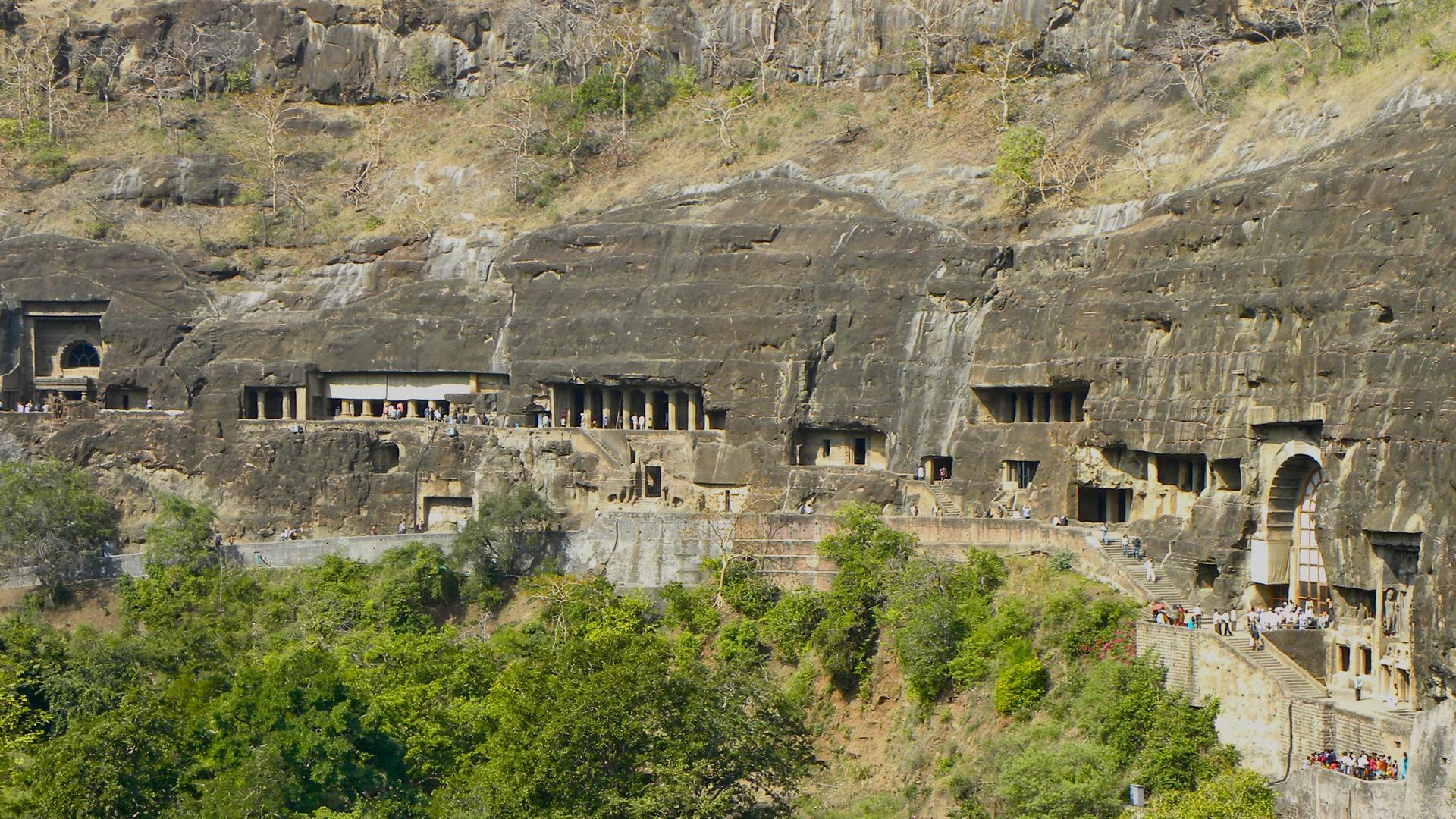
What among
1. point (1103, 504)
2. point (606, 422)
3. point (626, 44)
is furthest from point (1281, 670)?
point (626, 44)

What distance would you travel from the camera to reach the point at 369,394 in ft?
263

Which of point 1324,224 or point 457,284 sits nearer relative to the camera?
point 1324,224

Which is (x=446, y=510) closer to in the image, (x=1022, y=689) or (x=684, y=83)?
(x=684, y=83)

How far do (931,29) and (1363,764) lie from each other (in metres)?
46.8

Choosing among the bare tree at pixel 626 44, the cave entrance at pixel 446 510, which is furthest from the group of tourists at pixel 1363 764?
the bare tree at pixel 626 44

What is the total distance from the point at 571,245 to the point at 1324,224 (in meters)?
28.9

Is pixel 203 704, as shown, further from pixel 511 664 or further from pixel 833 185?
pixel 833 185

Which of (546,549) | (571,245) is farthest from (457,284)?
(546,549)

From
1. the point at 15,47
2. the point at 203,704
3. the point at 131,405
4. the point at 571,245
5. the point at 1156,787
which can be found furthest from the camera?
the point at 15,47

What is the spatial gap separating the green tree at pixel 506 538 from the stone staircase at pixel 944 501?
41.6 ft

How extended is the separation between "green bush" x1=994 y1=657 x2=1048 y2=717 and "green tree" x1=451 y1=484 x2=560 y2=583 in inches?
790

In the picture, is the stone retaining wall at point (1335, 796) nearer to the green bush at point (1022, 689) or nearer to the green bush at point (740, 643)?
the green bush at point (1022, 689)

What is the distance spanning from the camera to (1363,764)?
48094 mm

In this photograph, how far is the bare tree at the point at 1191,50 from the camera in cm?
7594
